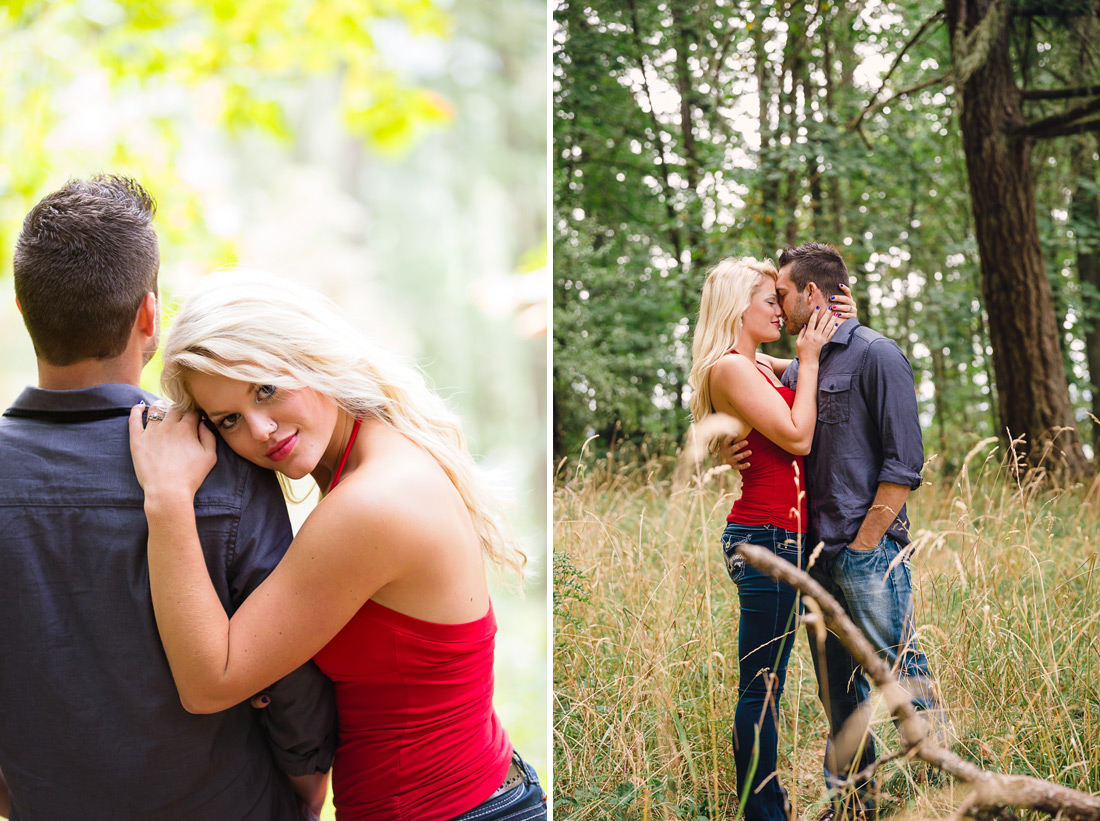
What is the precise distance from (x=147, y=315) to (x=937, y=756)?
177cm

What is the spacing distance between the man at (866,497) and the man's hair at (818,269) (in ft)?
0.41

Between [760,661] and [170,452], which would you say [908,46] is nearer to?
[760,661]

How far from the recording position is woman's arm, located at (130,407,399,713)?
49.9 inches

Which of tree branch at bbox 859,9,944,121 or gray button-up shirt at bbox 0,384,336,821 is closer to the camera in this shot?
gray button-up shirt at bbox 0,384,336,821

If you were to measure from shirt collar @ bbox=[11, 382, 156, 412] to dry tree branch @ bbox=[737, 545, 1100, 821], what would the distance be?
1139mm

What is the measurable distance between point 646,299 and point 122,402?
6.58ft

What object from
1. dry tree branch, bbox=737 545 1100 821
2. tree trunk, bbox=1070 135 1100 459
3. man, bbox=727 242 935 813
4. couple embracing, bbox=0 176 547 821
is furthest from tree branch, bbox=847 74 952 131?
couple embracing, bbox=0 176 547 821

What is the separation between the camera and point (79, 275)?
1385 millimetres

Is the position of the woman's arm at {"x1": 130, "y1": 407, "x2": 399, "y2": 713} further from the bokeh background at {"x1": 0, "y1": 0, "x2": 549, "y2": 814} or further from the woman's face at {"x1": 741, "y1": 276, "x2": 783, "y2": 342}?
the woman's face at {"x1": 741, "y1": 276, "x2": 783, "y2": 342}

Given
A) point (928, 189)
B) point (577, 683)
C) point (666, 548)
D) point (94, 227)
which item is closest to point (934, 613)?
point (666, 548)

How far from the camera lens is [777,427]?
2051 millimetres

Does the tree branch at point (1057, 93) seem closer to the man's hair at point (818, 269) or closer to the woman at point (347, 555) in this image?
the man's hair at point (818, 269)

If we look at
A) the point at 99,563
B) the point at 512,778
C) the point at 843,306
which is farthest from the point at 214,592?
the point at 843,306

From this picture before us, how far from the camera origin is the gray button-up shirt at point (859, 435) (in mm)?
1962
